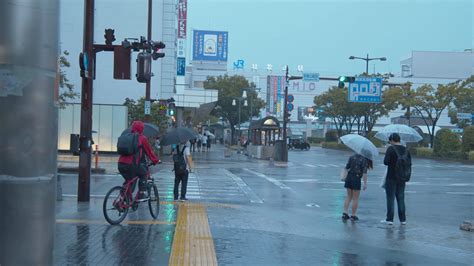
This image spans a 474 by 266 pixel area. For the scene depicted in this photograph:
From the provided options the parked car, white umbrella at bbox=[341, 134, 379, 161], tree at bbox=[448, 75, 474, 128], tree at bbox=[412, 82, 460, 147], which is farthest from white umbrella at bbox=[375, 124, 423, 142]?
the parked car

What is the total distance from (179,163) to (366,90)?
2979 centimetres

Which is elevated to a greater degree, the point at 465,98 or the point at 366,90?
the point at 465,98

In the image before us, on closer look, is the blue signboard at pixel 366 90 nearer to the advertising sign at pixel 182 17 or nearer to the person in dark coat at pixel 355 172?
the advertising sign at pixel 182 17

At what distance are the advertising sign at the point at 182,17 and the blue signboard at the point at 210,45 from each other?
41.7 m

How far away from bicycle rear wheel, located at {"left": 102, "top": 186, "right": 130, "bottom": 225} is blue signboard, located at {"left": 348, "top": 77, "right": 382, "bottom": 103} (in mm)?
32644

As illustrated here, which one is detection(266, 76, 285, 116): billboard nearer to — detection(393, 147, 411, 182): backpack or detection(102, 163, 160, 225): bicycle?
detection(393, 147, 411, 182): backpack

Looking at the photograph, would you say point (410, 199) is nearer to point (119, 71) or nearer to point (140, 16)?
point (119, 71)

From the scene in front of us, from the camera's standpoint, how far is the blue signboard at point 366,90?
1596 inches

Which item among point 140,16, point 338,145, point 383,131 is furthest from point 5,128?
point 338,145

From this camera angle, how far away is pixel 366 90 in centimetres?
4088

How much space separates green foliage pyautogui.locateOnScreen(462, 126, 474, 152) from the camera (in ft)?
149

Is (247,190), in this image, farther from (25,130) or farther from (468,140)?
(468,140)

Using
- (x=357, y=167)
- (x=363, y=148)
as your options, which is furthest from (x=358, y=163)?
(x=363, y=148)

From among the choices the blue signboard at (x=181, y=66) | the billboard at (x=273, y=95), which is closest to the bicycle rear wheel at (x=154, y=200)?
the blue signboard at (x=181, y=66)
